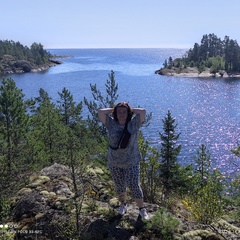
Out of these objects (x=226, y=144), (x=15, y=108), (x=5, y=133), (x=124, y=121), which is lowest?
(x=226, y=144)

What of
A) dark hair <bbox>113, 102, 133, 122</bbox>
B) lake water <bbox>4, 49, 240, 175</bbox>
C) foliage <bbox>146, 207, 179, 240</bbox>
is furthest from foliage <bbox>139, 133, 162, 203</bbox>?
lake water <bbox>4, 49, 240, 175</bbox>

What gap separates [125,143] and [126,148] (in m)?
0.10

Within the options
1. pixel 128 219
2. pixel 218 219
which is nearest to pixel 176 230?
pixel 128 219

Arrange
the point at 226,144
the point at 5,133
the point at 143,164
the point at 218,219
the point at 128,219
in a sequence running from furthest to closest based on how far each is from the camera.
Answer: the point at 226,144 < the point at 5,133 < the point at 143,164 < the point at 218,219 < the point at 128,219

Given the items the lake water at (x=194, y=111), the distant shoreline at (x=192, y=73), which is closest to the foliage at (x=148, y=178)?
the lake water at (x=194, y=111)

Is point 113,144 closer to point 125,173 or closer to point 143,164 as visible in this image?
point 125,173

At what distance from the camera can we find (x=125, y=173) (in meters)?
5.35

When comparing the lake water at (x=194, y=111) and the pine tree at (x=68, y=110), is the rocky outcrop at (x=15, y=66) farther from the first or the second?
the pine tree at (x=68, y=110)

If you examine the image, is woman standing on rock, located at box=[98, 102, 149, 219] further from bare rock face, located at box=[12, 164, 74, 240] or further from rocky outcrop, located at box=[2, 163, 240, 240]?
bare rock face, located at box=[12, 164, 74, 240]

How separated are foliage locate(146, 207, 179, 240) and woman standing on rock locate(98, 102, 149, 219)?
431 mm

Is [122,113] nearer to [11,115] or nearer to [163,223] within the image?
[163,223]

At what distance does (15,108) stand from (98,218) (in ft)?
49.2

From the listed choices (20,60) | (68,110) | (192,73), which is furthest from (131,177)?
(20,60)

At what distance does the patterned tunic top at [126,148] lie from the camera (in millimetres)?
5102
